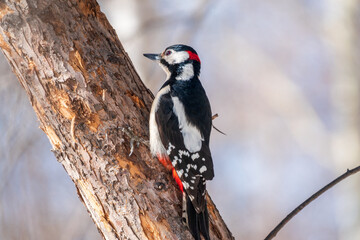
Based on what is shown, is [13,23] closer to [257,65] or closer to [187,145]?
[187,145]

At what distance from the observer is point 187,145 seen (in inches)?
111

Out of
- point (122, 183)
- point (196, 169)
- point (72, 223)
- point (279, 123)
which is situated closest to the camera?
point (122, 183)

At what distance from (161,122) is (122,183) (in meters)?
0.54

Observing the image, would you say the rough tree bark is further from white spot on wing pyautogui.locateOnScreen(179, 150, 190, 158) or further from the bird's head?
the bird's head

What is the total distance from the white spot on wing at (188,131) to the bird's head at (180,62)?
33cm

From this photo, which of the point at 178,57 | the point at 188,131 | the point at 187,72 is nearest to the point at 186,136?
the point at 188,131

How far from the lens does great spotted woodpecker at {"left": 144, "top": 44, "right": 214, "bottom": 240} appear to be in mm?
2467

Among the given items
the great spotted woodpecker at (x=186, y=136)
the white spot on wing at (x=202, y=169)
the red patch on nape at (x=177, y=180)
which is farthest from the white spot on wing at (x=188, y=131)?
the red patch on nape at (x=177, y=180)

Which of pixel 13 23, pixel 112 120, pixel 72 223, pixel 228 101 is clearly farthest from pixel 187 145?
pixel 228 101

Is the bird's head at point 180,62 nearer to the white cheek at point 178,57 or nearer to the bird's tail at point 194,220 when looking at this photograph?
the white cheek at point 178,57

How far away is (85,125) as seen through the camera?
2.42 metres

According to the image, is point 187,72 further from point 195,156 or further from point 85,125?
point 85,125

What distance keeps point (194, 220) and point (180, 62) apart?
4.23ft

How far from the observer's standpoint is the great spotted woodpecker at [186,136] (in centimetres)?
247
